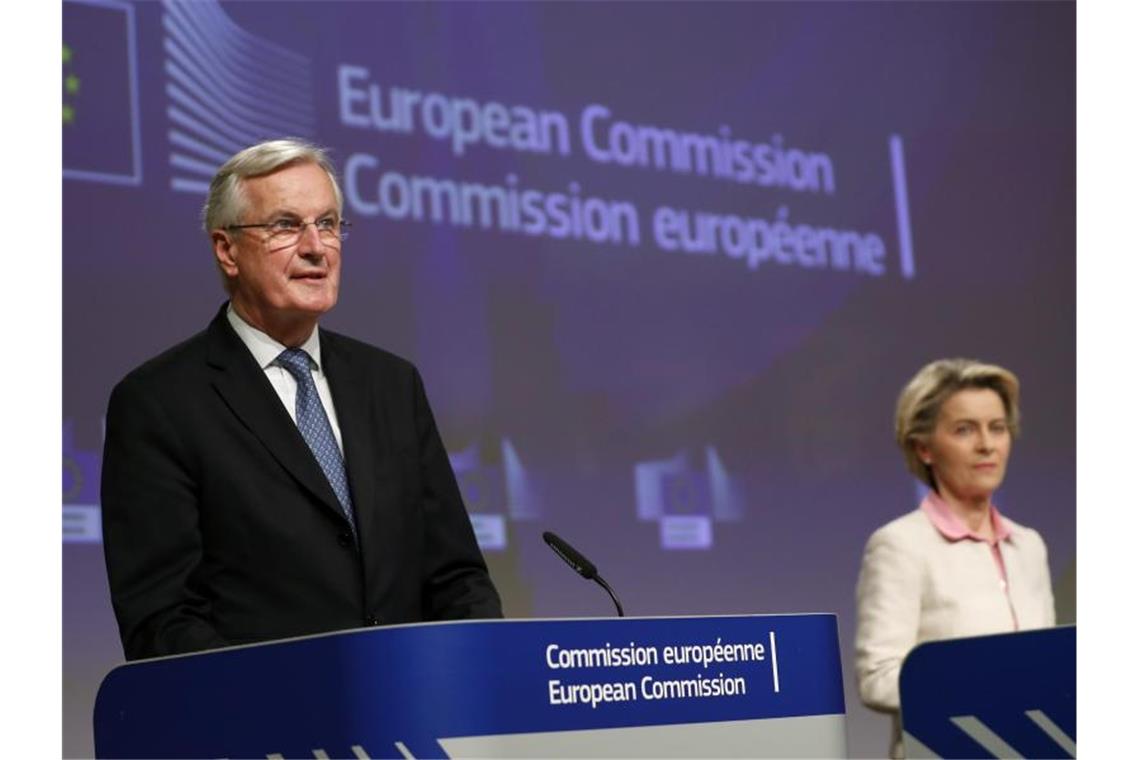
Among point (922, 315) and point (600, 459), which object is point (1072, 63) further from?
point (600, 459)

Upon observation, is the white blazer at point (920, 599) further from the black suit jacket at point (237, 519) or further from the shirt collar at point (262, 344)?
the shirt collar at point (262, 344)

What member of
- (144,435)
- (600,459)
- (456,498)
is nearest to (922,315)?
(600,459)

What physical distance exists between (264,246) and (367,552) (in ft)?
1.75

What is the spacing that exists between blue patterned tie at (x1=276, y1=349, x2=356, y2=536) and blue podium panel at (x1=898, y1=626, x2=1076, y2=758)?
3.33ft

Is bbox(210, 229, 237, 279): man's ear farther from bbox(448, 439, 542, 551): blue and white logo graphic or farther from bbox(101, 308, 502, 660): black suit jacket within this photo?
bbox(448, 439, 542, 551): blue and white logo graphic

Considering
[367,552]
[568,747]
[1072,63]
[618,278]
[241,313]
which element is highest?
[1072,63]

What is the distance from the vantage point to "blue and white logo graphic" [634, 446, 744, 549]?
562 cm

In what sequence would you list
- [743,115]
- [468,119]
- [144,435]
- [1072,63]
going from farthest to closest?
[1072,63], [743,115], [468,119], [144,435]

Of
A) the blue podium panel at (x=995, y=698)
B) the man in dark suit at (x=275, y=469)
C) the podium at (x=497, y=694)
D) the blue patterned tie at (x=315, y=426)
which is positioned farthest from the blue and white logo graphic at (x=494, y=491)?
the podium at (x=497, y=694)

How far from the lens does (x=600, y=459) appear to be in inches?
218

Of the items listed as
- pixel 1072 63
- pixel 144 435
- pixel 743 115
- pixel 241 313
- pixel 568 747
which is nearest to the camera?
pixel 568 747

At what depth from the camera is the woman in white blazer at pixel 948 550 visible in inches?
161

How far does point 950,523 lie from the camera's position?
4312mm

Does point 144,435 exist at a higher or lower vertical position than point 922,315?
lower
